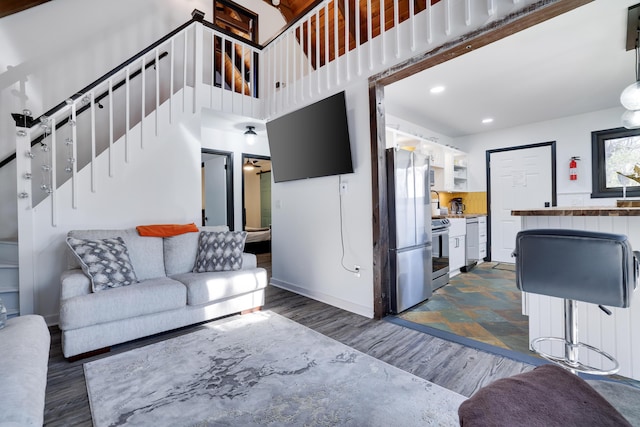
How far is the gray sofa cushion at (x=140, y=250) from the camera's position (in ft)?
8.81

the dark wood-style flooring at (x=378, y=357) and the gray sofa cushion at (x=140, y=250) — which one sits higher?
the gray sofa cushion at (x=140, y=250)

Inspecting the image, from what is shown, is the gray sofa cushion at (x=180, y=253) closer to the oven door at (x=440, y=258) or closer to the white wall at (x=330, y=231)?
the white wall at (x=330, y=231)

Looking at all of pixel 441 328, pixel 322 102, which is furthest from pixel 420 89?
pixel 441 328

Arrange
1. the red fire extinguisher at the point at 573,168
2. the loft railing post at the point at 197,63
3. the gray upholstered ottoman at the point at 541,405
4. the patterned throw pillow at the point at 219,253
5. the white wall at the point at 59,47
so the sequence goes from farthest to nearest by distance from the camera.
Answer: the red fire extinguisher at the point at 573,168, the loft railing post at the point at 197,63, the white wall at the point at 59,47, the patterned throw pillow at the point at 219,253, the gray upholstered ottoman at the point at 541,405

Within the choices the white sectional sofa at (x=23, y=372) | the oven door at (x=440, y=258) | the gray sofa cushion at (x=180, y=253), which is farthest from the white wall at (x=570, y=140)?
A: the white sectional sofa at (x=23, y=372)

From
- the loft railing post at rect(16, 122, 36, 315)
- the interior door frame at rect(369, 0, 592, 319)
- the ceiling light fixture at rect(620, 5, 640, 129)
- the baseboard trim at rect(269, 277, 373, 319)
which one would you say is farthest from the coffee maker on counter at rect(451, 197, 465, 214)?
the loft railing post at rect(16, 122, 36, 315)

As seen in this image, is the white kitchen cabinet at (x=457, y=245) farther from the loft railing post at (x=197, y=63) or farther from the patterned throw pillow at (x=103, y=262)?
the patterned throw pillow at (x=103, y=262)

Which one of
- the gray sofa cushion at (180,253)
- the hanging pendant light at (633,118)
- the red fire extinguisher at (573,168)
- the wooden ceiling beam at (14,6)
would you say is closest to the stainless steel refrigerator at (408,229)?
the hanging pendant light at (633,118)

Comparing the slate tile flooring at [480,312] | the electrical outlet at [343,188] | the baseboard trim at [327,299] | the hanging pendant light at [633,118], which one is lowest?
the slate tile flooring at [480,312]

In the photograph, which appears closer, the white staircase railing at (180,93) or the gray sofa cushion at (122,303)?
the gray sofa cushion at (122,303)

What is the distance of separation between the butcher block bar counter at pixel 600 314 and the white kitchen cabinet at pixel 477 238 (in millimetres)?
2905

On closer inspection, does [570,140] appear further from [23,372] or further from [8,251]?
[8,251]

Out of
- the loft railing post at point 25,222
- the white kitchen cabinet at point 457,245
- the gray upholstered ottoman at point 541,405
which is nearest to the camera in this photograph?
the gray upholstered ottoman at point 541,405

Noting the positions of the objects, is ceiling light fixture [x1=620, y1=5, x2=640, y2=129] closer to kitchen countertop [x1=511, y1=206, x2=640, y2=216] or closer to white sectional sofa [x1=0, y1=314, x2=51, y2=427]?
kitchen countertop [x1=511, y1=206, x2=640, y2=216]
